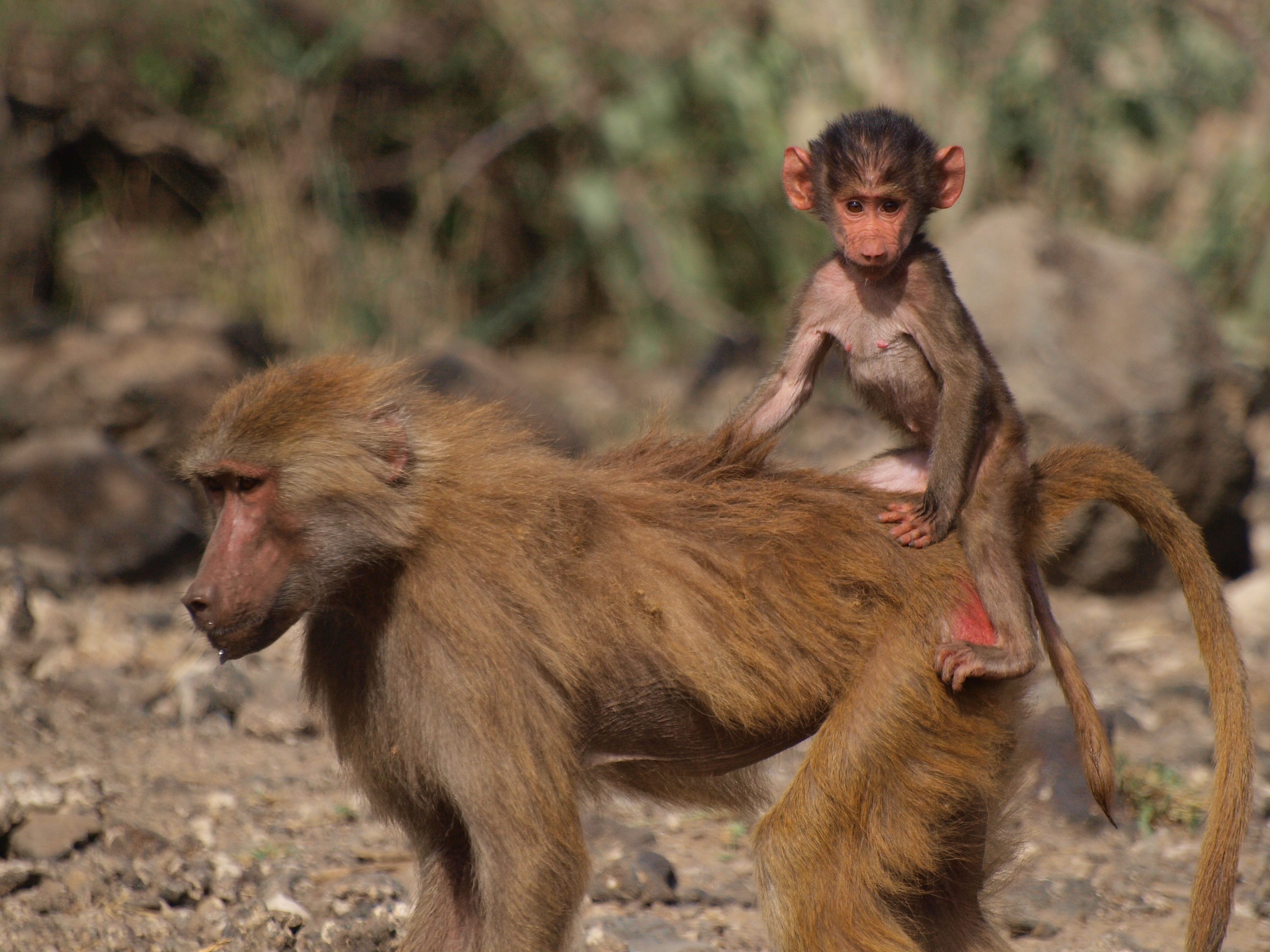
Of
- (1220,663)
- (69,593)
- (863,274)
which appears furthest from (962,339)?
(69,593)

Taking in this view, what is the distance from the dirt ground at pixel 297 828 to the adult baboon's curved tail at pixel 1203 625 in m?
0.44

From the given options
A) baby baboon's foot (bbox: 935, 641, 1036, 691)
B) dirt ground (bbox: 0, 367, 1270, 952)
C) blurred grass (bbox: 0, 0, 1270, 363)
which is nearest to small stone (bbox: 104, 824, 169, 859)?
dirt ground (bbox: 0, 367, 1270, 952)

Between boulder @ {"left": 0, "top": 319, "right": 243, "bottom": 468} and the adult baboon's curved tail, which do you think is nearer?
the adult baboon's curved tail

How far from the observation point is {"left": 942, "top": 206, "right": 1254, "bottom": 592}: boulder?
6.05 m

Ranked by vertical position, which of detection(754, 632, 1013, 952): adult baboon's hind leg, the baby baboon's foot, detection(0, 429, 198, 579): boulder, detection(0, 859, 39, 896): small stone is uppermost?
the baby baboon's foot

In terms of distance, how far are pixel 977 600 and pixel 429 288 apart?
25.0 ft

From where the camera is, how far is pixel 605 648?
9.62 feet

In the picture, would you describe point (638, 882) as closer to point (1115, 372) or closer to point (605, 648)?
point (605, 648)

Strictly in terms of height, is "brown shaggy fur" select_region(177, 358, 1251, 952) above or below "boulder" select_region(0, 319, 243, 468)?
above

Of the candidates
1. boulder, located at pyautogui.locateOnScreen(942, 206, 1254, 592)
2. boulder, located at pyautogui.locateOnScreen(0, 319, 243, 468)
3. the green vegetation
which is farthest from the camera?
boulder, located at pyautogui.locateOnScreen(0, 319, 243, 468)

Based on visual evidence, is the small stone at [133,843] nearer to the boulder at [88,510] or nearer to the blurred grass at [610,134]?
the boulder at [88,510]

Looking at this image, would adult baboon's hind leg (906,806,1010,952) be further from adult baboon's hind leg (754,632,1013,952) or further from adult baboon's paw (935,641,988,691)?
adult baboon's paw (935,641,988,691)

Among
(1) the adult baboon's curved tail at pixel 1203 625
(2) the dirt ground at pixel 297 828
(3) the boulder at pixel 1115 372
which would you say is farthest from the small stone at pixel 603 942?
(3) the boulder at pixel 1115 372

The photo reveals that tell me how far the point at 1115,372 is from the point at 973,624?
142 inches
